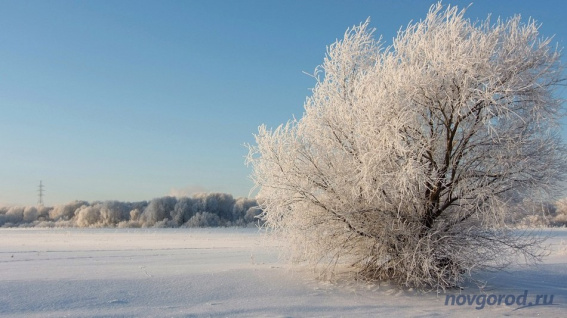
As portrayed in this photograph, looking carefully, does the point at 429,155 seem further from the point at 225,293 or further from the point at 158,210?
the point at 158,210

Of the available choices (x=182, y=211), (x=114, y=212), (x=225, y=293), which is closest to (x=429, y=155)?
(x=225, y=293)

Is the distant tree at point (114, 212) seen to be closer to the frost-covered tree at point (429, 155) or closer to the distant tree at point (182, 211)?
the distant tree at point (182, 211)

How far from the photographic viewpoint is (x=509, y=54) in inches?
406

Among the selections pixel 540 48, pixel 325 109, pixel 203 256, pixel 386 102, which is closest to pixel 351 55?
pixel 325 109

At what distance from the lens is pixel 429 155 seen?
33.5ft

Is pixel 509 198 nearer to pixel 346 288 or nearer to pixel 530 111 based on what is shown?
pixel 530 111

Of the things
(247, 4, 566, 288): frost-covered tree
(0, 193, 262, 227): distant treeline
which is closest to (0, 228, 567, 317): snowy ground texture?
(247, 4, 566, 288): frost-covered tree

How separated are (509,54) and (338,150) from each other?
4.12 meters

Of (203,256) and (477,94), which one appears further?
(203,256)

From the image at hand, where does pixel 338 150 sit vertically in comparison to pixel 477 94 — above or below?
below

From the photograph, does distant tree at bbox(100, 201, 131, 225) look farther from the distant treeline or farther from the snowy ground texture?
the snowy ground texture

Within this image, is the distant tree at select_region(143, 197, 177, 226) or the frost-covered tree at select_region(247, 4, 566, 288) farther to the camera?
the distant tree at select_region(143, 197, 177, 226)

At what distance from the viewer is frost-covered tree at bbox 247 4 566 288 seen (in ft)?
32.3

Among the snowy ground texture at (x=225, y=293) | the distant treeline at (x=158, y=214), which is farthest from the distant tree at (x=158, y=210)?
the snowy ground texture at (x=225, y=293)
